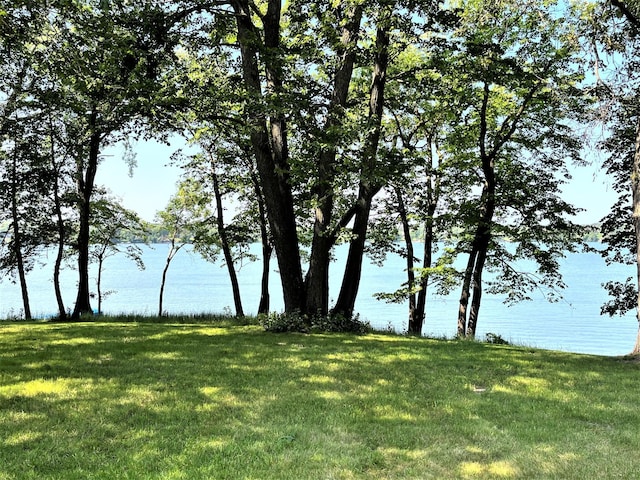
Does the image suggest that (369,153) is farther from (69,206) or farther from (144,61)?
(69,206)

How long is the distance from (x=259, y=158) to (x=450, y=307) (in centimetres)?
2513

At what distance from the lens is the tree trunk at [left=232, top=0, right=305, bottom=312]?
1009cm

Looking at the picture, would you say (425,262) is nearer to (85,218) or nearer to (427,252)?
(427,252)

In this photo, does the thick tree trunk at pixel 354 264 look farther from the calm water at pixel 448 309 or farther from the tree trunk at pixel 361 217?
A: the calm water at pixel 448 309

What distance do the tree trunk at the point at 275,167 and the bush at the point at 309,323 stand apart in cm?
38

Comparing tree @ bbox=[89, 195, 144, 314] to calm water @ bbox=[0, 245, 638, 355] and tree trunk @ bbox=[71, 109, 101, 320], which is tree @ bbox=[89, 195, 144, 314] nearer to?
tree trunk @ bbox=[71, 109, 101, 320]

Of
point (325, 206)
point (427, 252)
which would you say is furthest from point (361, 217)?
point (427, 252)

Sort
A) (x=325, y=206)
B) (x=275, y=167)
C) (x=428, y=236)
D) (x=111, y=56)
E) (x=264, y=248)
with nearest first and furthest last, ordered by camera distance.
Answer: (x=111, y=56), (x=275, y=167), (x=325, y=206), (x=428, y=236), (x=264, y=248)

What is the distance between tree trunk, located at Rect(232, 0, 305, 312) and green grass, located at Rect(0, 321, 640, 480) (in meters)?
3.13

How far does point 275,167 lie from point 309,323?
11.1ft

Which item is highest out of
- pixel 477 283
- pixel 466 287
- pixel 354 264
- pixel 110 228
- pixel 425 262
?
pixel 110 228

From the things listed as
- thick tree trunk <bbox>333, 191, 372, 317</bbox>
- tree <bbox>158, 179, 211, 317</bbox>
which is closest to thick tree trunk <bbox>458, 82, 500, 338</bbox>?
thick tree trunk <bbox>333, 191, 372, 317</bbox>

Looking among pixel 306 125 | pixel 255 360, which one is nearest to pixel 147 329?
pixel 255 360

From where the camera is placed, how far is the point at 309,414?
445 cm
